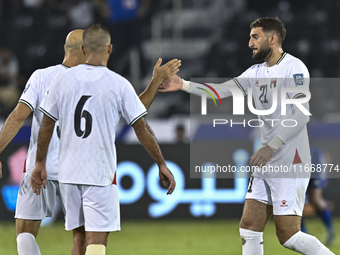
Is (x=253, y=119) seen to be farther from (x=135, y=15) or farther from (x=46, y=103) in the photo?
(x=46, y=103)

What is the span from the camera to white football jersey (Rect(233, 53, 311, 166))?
5121 millimetres

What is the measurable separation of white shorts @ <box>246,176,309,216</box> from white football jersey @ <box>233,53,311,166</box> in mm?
159

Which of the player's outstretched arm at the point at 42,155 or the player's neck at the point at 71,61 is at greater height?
the player's neck at the point at 71,61

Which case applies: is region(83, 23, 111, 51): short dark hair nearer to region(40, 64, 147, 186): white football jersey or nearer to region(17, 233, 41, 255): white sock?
region(40, 64, 147, 186): white football jersey

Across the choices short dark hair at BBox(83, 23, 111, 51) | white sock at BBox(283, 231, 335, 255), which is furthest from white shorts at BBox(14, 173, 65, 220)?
white sock at BBox(283, 231, 335, 255)

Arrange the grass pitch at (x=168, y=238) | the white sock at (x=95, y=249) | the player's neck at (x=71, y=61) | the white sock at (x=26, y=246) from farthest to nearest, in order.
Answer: the grass pitch at (x=168, y=238), the player's neck at (x=71, y=61), the white sock at (x=26, y=246), the white sock at (x=95, y=249)

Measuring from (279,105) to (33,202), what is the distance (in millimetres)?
2237

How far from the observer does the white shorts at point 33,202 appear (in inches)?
205

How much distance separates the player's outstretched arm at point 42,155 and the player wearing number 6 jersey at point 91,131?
1 centimetres

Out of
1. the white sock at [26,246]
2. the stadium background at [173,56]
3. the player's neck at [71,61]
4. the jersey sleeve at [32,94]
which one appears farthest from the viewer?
the stadium background at [173,56]

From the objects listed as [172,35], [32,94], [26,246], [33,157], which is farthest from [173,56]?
[26,246]

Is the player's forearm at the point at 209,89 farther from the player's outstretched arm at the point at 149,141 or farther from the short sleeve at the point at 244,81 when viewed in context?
the player's outstretched arm at the point at 149,141

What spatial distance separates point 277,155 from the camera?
5207 mm

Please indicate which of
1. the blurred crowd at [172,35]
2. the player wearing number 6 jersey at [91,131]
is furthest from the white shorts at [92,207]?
the blurred crowd at [172,35]
